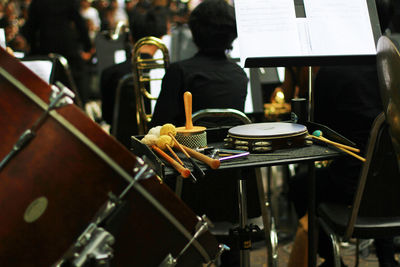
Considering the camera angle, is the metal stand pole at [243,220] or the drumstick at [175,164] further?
the metal stand pole at [243,220]

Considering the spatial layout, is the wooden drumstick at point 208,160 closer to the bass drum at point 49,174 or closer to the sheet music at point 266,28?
the bass drum at point 49,174

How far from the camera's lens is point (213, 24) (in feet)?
7.79

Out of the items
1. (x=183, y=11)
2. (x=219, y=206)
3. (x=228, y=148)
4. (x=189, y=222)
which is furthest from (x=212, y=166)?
(x=183, y=11)

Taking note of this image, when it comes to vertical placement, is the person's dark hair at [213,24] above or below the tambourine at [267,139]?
above

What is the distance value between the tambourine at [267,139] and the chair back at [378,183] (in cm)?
28

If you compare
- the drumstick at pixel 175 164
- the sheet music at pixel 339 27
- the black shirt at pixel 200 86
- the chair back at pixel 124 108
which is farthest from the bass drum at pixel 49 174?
the chair back at pixel 124 108

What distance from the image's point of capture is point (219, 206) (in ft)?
6.56

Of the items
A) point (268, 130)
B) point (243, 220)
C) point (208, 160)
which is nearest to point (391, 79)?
point (208, 160)

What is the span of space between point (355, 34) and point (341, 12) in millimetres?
92

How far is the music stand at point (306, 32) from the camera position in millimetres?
1626

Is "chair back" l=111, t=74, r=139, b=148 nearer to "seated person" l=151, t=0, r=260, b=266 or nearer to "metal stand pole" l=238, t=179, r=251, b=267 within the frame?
"seated person" l=151, t=0, r=260, b=266

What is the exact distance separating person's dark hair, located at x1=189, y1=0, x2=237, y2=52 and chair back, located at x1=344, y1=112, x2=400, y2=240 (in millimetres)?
959

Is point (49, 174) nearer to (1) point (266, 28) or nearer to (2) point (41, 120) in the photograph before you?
(2) point (41, 120)

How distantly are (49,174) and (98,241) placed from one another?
0.57ft
